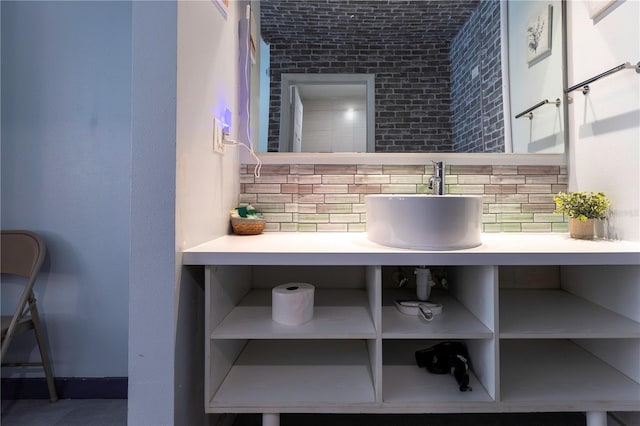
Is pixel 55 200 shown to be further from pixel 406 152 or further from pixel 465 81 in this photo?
pixel 465 81

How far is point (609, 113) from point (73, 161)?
2406 mm

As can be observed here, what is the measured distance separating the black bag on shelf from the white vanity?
25 mm

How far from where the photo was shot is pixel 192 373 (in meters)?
0.93

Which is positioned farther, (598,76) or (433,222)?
(598,76)

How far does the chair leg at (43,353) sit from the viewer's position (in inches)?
55.9

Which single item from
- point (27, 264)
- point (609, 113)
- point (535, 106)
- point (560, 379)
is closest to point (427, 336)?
point (560, 379)

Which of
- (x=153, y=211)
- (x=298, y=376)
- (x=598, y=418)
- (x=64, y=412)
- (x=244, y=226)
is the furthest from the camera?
(x=64, y=412)

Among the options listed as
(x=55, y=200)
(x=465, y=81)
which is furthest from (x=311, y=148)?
(x=55, y=200)

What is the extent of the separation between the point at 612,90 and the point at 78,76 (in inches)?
93.7

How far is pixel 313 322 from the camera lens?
975 mm

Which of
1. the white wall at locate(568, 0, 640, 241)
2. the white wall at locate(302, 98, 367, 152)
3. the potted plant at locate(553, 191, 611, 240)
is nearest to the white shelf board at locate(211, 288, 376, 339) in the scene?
the white wall at locate(302, 98, 367, 152)

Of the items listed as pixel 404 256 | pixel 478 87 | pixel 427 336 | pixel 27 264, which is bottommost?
pixel 427 336

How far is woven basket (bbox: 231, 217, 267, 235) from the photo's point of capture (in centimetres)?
124

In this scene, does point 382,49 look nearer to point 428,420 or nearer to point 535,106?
point 535,106
